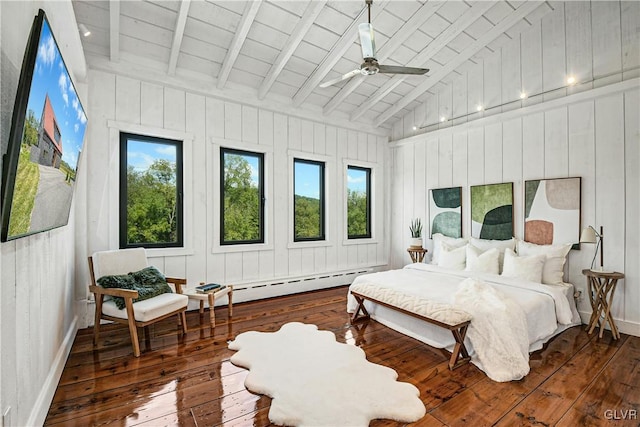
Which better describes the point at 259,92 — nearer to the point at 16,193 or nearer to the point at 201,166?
the point at 201,166

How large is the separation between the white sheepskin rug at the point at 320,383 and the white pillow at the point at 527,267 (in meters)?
2.19

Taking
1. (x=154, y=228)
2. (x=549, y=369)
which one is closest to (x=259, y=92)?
(x=154, y=228)

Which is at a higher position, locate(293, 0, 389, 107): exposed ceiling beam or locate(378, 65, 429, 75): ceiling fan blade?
locate(293, 0, 389, 107): exposed ceiling beam

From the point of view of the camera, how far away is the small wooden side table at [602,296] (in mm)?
3248

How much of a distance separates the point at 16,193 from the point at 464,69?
5.56 metres

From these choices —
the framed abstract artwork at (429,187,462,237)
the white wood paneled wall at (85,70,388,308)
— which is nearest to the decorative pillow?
the white wood paneled wall at (85,70,388,308)

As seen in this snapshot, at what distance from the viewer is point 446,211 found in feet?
17.0

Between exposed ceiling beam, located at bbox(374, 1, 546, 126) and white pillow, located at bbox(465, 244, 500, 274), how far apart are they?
2.81 metres

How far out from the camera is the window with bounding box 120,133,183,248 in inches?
149

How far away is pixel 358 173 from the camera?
6.02 metres

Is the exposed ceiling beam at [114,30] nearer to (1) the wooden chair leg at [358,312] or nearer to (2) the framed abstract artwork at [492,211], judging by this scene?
(1) the wooden chair leg at [358,312]

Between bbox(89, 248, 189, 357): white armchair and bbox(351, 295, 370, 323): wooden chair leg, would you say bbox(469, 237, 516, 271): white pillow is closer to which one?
bbox(351, 295, 370, 323): wooden chair leg

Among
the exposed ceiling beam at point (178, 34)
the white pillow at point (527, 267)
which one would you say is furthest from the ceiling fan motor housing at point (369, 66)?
the white pillow at point (527, 267)

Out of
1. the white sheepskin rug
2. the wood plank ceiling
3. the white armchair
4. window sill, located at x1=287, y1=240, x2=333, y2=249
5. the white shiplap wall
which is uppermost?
the wood plank ceiling
